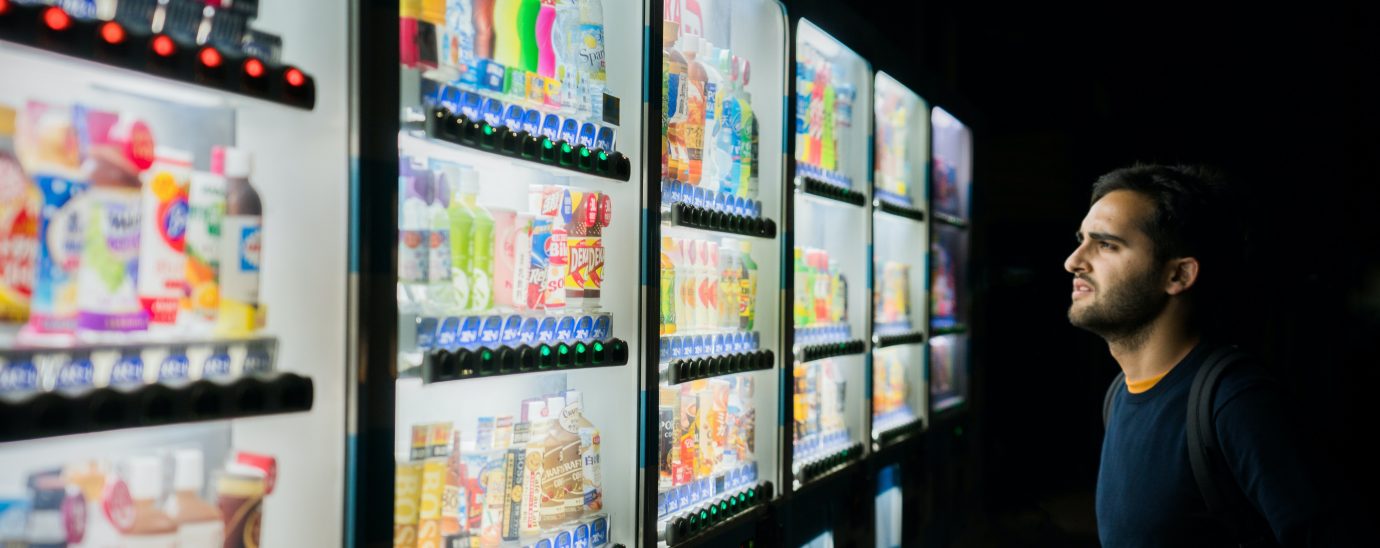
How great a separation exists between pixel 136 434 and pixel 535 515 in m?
0.85

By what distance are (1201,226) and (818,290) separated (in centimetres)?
152

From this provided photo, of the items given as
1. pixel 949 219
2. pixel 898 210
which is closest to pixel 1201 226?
pixel 898 210

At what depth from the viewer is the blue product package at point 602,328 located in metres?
2.12

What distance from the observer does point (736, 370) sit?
267 cm

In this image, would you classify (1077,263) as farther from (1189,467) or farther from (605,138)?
(605,138)

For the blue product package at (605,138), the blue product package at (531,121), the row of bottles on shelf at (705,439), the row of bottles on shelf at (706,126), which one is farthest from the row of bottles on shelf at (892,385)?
the blue product package at (531,121)

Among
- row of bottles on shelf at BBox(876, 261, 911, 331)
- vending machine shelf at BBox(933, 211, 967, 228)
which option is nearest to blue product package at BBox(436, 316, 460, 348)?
row of bottles on shelf at BBox(876, 261, 911, 331)

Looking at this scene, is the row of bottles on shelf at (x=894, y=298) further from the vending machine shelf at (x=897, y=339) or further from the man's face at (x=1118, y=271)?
the man's face at (x=1118, y=271)

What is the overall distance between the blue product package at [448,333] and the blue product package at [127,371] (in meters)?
0.54

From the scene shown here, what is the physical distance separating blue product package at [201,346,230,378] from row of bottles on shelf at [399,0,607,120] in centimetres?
64

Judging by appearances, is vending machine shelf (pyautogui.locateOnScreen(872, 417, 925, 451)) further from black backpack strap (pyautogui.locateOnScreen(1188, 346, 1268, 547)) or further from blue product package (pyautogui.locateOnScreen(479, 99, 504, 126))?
blue product package (pyautogui.locateOnScreen(479, 99, 504, 126))

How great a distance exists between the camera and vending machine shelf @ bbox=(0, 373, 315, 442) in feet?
3.67

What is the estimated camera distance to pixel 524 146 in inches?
73.7

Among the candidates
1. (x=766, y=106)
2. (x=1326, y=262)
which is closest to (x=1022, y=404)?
(x=1326, y=262)
